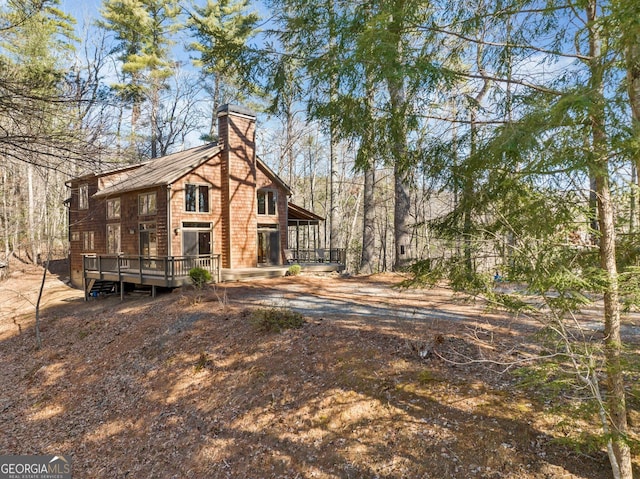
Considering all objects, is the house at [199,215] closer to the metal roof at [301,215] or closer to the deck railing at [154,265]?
the deck railing at [154,265]

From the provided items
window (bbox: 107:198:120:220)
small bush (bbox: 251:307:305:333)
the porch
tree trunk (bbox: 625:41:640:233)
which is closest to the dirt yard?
small bush (bbox: 251:307:305:333)

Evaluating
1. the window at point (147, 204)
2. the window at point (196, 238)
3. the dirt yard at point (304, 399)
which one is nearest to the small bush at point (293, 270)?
the window at point (196, 238)

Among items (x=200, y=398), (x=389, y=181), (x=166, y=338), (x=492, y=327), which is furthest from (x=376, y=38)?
(x=389, y=181)

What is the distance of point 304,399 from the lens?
597 centimetres

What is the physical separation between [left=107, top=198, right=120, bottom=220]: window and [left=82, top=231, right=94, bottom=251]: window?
7.80ft

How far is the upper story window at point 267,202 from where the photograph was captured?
1817 cm

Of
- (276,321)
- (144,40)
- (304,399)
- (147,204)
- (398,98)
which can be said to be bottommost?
(304,399)

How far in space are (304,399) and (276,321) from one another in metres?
2.67

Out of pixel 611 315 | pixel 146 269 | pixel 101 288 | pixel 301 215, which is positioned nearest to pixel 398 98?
pixel 611 315

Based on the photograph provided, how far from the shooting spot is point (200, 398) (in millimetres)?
6887

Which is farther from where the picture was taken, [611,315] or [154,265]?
[154,265]

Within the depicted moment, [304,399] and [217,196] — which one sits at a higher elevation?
[217,196]

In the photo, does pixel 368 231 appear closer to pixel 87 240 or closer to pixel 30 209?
pixel 87 240

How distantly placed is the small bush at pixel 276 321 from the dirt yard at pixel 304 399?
21cm
